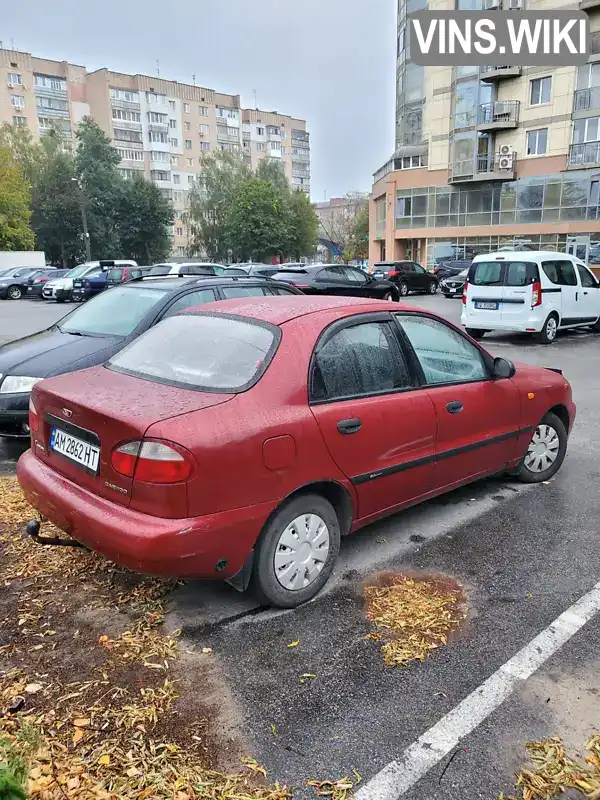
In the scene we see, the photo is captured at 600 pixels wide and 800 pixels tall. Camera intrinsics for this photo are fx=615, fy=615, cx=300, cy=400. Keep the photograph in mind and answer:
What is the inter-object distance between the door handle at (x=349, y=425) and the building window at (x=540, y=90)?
132 feet

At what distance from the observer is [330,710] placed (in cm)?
255

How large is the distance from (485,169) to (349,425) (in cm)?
4053

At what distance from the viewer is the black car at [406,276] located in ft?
92.3

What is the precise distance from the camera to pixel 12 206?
41438 millimetres

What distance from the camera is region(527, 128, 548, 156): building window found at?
37.1m

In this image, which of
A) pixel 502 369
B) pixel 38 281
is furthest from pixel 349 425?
pixel 38 281

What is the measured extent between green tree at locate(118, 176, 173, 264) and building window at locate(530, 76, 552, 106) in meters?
29.9

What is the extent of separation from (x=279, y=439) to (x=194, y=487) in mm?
500

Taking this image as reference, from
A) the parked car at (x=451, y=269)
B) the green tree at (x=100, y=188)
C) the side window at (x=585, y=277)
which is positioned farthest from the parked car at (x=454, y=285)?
the green tree at (x=100, y=188)

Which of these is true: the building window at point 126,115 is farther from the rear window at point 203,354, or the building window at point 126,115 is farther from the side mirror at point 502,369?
the side mirror at point 502,369

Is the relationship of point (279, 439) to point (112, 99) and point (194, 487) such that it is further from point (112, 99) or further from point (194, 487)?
point (112, 99)

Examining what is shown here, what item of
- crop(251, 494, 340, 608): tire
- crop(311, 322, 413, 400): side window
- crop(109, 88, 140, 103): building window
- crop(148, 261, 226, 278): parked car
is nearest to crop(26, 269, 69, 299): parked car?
crop(148, 261, 226, 278): parked car

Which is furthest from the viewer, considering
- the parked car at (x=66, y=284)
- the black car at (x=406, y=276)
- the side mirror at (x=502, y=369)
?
the black car at (x=406, y=276)

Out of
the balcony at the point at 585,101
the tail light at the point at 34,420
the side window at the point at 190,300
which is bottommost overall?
the tail light at the point at 34,420
